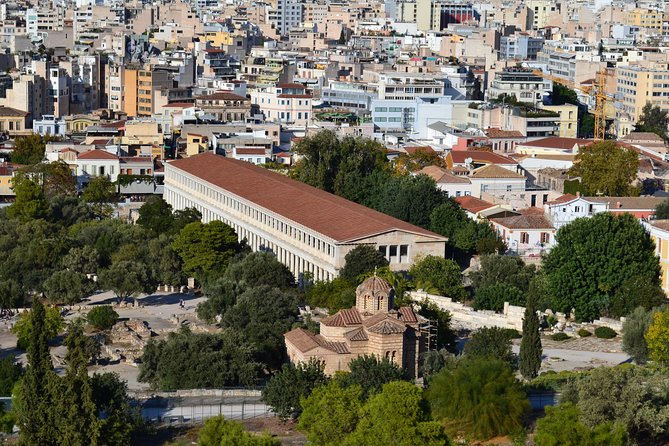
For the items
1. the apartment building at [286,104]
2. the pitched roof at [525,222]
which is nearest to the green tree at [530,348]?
the pitched roof at [525,222]

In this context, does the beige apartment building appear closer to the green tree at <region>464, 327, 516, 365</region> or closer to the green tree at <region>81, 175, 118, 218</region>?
the green tree at <region>81, 175, 118, 218</region>

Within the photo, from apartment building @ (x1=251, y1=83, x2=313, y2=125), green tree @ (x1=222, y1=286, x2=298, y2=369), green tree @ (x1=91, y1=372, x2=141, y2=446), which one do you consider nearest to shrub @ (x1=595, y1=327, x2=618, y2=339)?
green tree @ (x1=222, y1=286, x2=298, y2=369)

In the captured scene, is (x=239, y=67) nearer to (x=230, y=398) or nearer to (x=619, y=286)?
(x=619, y=286)

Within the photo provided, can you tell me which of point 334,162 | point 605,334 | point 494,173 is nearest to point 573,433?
point 605,334

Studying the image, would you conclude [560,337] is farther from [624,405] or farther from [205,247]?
[205,247]

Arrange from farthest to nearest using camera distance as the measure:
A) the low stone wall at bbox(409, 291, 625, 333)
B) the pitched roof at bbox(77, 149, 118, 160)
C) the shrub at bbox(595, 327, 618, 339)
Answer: the pitched roof at bbox(77, 149, 118, 160) → the low stone wall at bbox(409, 291, 625, 333) → the shrub at bbox(595, 327, 618, 339)
